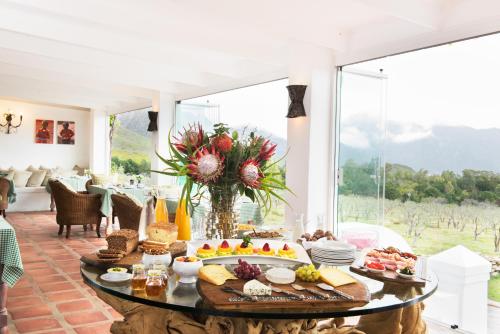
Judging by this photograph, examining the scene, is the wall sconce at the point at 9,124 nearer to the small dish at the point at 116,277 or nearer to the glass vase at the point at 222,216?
the glass vase at the point at 222,216

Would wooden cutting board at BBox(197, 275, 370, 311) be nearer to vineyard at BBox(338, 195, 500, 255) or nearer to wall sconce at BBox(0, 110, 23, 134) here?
vineyard at BBox(338, 195, 500, 255)

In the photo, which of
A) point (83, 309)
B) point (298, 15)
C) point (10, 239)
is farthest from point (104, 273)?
point (298, 15)

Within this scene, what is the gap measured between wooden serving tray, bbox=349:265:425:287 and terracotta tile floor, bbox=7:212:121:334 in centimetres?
214

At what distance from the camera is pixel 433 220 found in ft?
13.7

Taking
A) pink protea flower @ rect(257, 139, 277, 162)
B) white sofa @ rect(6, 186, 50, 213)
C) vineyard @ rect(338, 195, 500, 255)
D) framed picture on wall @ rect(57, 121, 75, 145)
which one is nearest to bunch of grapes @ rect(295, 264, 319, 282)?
pink protea flower @ rect(257, 139, 277, 162)

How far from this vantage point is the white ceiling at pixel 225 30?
3.62 m

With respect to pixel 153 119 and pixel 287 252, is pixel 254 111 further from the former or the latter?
pixel 287 252

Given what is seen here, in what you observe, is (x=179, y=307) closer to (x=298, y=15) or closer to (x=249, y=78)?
(x=298, y=15)

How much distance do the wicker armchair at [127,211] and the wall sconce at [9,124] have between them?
20.3 ft

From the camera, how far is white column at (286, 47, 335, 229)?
469cm

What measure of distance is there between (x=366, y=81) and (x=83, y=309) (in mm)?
3414

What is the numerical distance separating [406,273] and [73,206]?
5829 millimetres

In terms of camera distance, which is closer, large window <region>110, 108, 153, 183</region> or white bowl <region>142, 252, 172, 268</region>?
white bowl <region>142, 252, 172, 268</region>

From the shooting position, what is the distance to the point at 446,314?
12.7 ft
